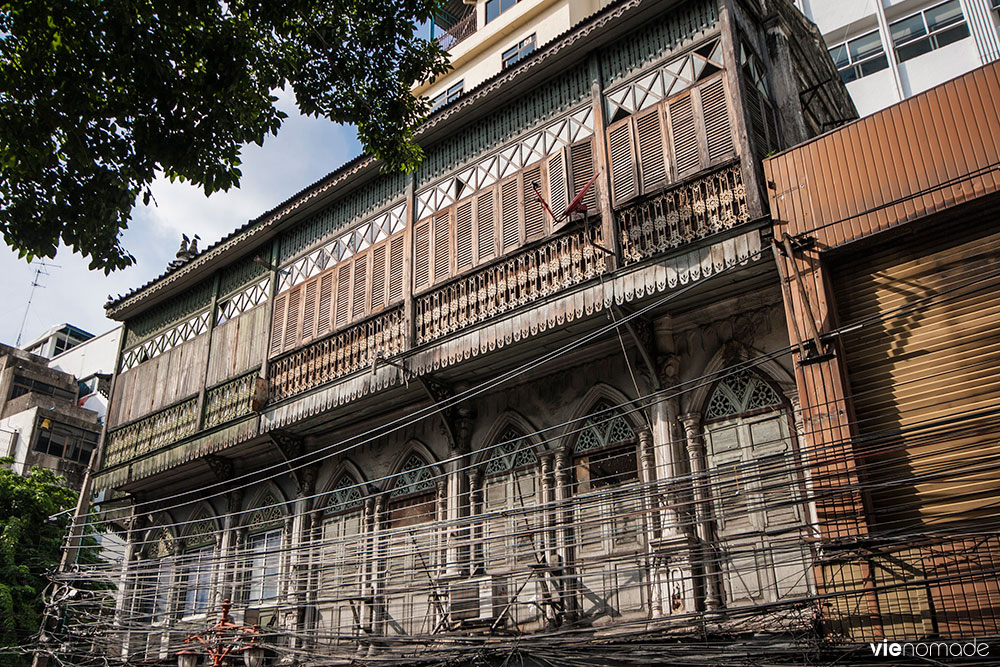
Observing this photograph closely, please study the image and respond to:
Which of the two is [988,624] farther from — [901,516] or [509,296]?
[509,296]

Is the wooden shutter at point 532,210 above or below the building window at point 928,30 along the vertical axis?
below

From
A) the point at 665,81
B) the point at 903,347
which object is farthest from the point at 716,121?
the point at 903,347

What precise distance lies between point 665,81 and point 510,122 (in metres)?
2.65

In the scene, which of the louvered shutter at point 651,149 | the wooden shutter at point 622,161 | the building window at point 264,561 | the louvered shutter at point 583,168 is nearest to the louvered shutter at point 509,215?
the louvered shutter at point 583,168

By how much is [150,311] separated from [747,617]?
49.7ft

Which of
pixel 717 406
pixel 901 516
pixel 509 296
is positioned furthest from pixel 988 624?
pixel 509 296

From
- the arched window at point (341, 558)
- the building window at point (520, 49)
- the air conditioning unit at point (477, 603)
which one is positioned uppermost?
the building window at point (520, 49)

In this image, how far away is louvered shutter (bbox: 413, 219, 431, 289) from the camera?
13.6 m

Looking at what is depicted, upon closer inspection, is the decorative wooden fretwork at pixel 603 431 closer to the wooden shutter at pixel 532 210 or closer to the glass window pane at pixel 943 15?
the wooden shutter at pixel 532 210

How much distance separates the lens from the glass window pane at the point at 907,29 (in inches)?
1016

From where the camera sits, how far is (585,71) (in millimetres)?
12734

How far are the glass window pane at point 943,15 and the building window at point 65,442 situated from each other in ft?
114

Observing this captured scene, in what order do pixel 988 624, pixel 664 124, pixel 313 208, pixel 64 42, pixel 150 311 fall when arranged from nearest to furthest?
1. pixel 988 624
2. pixel 64 42
3. pixel 664 124
4. pixel 313 208
5. pixel 150 311

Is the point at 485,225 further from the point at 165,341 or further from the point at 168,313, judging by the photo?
the point at 168,313
